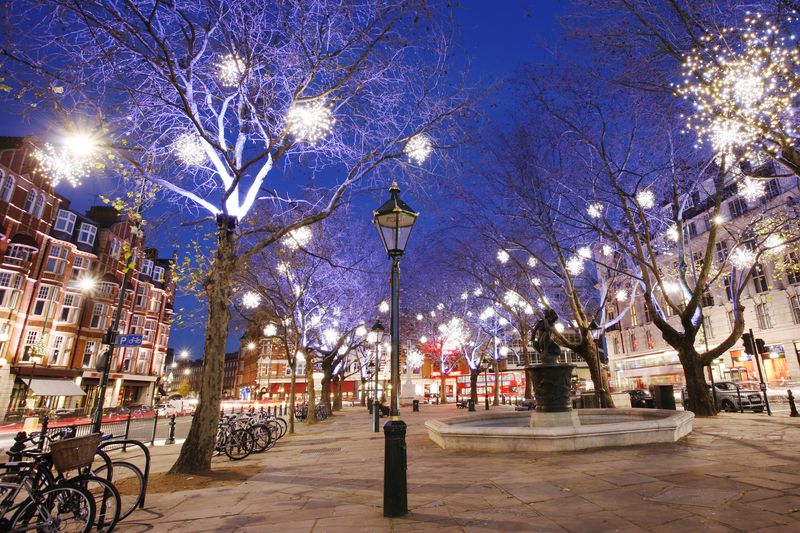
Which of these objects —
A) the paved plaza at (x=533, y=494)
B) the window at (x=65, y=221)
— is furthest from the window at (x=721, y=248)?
the window at (x=65, y=221)

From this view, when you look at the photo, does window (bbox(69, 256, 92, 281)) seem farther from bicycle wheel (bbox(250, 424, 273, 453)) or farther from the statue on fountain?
the statue on fountain

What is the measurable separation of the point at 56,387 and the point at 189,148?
1254 inches

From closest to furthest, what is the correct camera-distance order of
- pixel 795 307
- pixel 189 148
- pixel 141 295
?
1. pixel 189 148
2. pixel 795 307
3. pixel 141 295

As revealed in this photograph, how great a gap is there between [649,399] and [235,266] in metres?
26.6

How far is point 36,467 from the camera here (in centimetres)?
490

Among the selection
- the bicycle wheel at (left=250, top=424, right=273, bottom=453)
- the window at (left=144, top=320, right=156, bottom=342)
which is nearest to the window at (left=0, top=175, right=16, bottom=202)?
the window at (left=144, top=320, right=156, bottom=342)

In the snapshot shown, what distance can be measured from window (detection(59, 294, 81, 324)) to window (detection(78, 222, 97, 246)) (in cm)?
520

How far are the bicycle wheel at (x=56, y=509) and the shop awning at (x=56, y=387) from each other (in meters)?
33.2

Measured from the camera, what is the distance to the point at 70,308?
37.6 metres

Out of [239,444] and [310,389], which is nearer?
[239,444]

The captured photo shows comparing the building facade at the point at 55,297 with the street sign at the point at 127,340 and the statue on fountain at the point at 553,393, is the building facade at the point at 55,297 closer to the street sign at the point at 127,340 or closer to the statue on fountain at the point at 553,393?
the street sign at the point at 127,340

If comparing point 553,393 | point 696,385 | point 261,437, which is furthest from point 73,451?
point 696,385

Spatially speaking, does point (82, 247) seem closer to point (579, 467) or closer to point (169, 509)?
point (169, 509)

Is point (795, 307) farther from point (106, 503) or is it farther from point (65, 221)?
point (65, 221)
